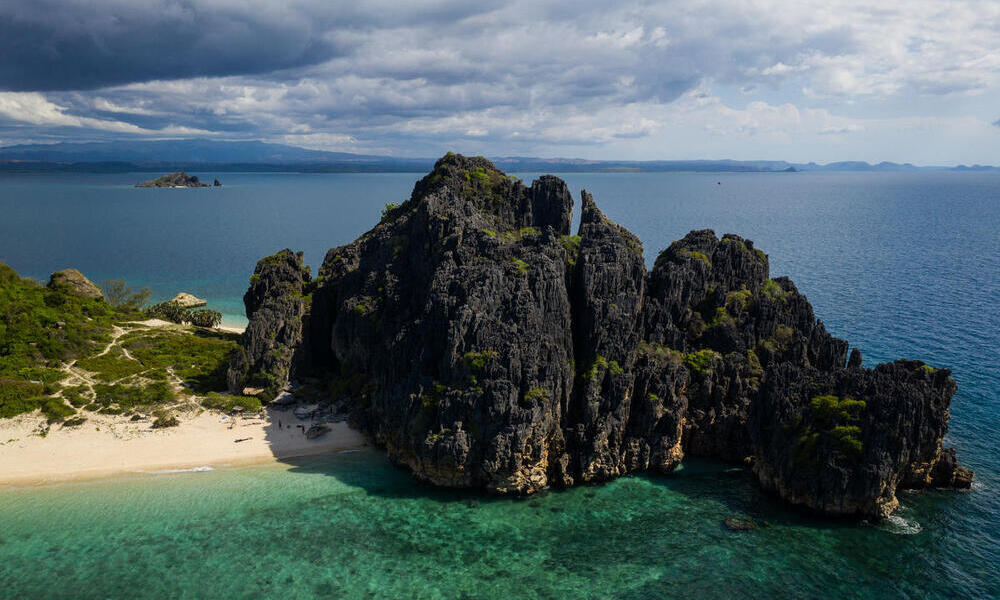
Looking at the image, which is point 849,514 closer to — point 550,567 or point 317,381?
point 550,567

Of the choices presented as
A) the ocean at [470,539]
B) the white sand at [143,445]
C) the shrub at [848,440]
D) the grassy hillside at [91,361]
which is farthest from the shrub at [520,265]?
the grassy hillside at [91,361]

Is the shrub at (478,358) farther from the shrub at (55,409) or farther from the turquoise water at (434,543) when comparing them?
the shrub at (55,409)

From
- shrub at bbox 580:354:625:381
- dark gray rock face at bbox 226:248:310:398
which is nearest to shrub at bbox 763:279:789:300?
shrub at bbox 580:354:625:381

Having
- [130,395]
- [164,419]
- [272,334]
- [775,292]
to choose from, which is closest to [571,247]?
[775,292]

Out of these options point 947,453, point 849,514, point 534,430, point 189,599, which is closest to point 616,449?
point 534,430

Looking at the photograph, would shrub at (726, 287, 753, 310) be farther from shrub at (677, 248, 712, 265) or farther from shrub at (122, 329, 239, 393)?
shrub at (122, 329, 239, 393)

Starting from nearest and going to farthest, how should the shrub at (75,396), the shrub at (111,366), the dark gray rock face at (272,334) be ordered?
the shrub at (75,396) → the dark gray rock face at (272,334) → the shrub at (111,366)

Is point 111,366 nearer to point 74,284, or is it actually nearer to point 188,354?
point 188,354
